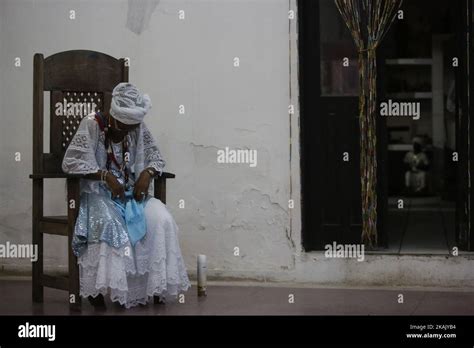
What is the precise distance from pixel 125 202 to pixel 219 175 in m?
1.32

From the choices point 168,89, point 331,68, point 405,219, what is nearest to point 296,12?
point 331,68

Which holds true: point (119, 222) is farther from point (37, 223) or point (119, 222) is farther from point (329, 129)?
point (329, 129)

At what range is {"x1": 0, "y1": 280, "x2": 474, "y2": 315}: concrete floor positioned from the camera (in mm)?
6133

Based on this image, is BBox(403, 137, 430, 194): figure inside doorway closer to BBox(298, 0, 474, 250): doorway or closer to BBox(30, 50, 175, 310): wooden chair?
BBox(298, 0, 474, 250): doorway

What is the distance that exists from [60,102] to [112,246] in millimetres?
1117

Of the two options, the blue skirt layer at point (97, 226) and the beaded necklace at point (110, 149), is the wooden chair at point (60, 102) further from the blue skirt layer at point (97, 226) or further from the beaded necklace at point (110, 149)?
the beaded necklace at point (110, 149)

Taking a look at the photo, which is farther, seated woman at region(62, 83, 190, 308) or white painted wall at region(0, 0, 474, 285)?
white painted wall at region(0, 0, 474, 285)

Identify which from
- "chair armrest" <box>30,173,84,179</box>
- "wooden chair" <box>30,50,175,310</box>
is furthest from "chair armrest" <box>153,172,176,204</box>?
"chair armrest" <box>30,173,84,179</box>

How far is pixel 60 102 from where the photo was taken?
21.4ft

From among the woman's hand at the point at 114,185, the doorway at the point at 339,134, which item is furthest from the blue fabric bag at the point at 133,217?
the doorway at the point at 339,134

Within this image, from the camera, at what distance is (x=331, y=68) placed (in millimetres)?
7477

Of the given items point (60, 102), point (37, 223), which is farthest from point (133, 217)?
point (60, 102)

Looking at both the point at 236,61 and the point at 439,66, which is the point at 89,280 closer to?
the point at 236,61
